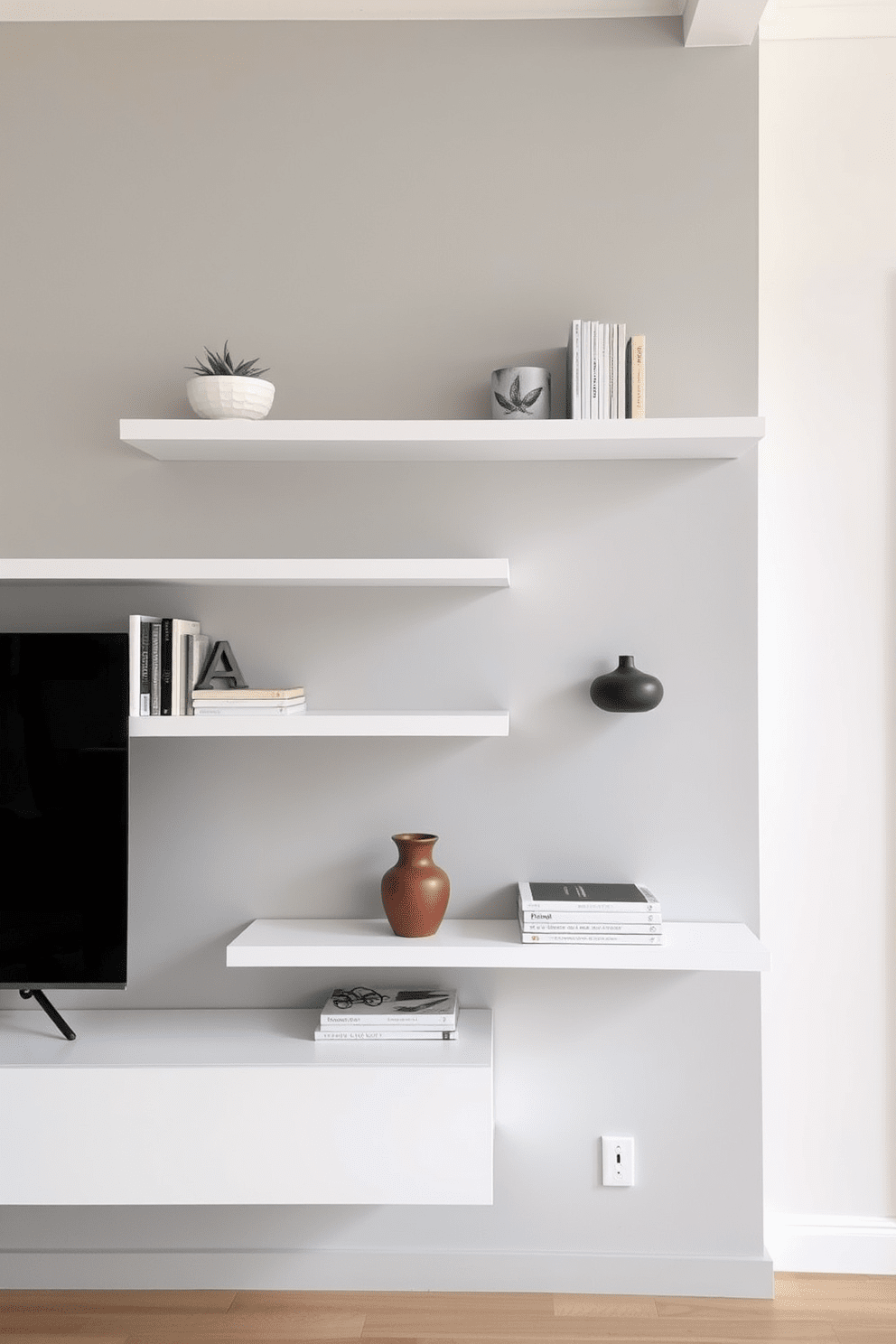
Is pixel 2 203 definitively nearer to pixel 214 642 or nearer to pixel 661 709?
pixel 214 642

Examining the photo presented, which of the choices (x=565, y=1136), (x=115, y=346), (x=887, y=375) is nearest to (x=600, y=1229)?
(x=565, y=1136)

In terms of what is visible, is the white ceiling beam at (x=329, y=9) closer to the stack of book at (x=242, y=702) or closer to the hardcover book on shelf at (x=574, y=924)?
the stack of book at (x=242, y=702)

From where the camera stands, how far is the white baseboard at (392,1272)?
2.08 m

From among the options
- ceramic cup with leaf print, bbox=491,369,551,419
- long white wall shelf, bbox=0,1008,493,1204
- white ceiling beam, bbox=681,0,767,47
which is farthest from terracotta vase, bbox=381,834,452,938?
white ceiling beam, bbox=681,0,767,47

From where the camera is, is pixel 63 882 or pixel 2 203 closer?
pixel 63 882

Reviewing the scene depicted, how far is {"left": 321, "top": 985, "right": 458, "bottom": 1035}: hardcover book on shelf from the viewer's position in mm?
1980

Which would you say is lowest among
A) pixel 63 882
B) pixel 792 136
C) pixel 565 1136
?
pixel 565 1136

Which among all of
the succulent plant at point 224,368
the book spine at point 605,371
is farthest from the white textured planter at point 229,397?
the book spine at point 605,371

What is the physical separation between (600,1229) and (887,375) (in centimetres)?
189

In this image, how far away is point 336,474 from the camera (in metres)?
2.13

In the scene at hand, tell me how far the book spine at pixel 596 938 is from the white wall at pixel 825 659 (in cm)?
47

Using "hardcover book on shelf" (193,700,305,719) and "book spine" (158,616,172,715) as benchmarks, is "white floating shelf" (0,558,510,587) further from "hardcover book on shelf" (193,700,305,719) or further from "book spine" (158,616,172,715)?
"hardcover book on shelf" (193,700,305,719)

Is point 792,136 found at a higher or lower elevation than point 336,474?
higher

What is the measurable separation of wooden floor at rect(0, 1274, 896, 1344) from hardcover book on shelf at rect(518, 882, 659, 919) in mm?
812
